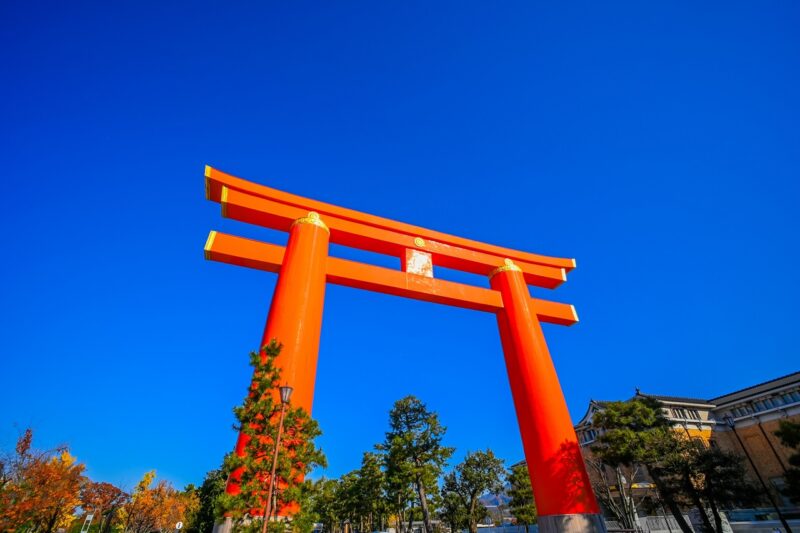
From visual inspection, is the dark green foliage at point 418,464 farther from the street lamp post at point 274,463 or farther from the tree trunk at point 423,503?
the street lamp post at point 274,463

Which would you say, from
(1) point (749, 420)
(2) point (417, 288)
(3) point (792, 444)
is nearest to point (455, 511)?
(3) point (792, 444)

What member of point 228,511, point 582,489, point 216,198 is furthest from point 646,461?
point 216,198

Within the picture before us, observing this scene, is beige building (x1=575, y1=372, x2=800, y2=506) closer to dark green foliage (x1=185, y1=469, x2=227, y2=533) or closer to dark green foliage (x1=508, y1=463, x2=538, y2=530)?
dark green foliage (x1=508, y1=463, x2=538, y2=530)

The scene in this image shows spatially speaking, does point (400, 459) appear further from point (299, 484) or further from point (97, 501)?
point (97, 501)

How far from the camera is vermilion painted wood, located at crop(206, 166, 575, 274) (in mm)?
8609

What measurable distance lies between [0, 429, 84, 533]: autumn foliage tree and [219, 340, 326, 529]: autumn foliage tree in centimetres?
1828

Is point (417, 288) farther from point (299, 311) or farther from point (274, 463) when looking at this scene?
point (274, 463)

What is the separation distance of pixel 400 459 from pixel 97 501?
30462 mm

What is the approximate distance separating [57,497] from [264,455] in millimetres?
22801

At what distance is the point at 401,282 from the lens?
9.50 meters

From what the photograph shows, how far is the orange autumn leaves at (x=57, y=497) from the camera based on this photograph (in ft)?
52.3

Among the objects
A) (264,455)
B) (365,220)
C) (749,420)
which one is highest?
(365,220)

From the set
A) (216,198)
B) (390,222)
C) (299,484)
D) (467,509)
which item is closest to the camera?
(299,484)

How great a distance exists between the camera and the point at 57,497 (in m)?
18.3
